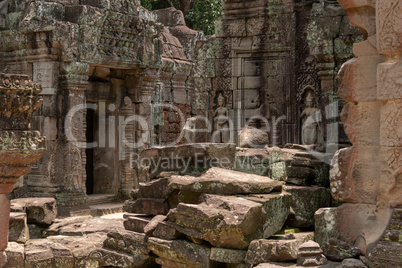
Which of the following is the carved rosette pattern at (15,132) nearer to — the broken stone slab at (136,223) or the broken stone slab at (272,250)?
the broken stone slab at (136,223)

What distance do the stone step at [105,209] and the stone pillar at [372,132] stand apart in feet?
25.0

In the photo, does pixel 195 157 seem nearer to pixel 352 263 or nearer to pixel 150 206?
pixel 150 206

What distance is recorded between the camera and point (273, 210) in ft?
19.7

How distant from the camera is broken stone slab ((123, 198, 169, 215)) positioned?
695cm

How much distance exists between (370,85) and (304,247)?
1455mm

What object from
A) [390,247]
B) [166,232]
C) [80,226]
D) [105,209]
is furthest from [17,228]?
[390,247]

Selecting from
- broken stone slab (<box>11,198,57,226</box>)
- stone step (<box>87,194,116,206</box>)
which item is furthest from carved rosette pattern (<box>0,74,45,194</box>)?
stone step (<box>87,194,116,206</box>)

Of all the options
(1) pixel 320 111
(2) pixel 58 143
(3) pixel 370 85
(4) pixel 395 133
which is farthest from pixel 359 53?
(2) pixel 58 143

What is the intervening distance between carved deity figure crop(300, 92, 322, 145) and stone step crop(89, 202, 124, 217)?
479 centimetres

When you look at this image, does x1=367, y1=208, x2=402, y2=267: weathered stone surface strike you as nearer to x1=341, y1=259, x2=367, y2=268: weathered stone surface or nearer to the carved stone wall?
x1=341, y1=259, x2=367, y2=268: weathered stone surface

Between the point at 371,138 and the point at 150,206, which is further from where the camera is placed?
the point at 150,206

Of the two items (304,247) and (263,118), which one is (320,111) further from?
(304,247)

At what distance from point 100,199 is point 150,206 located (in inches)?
242

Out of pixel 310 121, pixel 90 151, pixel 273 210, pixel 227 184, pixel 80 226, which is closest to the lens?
pixel 273 210
